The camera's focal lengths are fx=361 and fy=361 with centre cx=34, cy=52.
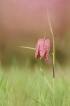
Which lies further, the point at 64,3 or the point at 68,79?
the point at 64,3

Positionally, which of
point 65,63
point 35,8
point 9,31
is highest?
point 35,8

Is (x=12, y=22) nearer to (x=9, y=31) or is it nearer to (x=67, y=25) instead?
(x=9, y=31)

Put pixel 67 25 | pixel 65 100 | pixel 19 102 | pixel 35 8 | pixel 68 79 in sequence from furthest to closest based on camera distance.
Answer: pixel 67 25, pixel 35 8, pixel 68 79, pixel 65 100, pixel 19 102

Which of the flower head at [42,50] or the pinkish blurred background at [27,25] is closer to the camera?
the flower head at [42,50]

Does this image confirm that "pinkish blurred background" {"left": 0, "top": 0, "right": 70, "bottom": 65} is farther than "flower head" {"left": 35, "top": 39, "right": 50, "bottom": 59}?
Yes

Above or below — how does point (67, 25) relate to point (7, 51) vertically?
Result: above

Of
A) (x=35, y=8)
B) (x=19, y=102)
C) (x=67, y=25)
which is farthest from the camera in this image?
(x=67, y=25)

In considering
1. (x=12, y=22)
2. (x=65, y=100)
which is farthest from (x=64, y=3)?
(x=65, y=100)

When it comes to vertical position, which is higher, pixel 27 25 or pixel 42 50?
pixel 42 50
